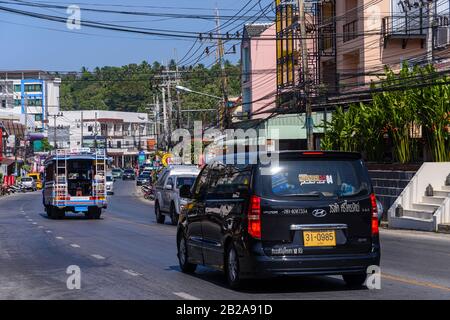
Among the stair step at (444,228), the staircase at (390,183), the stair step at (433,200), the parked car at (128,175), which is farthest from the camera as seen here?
the parked car at (128,175)

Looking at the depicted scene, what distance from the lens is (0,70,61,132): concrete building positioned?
136500 millimetres

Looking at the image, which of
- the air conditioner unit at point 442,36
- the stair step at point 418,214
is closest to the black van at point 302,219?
the stair step at point 418,214

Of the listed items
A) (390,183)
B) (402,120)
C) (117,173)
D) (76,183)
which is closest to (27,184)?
(117,173)

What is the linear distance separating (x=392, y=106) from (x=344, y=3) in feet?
52.0

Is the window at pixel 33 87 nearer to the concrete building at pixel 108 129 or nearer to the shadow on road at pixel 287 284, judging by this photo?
the concrete building at pixel 108 129

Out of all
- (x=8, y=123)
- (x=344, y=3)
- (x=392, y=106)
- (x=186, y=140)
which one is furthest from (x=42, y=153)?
(x=392, y=106)

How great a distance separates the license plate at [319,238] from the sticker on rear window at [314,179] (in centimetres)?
71

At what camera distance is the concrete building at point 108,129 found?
140m

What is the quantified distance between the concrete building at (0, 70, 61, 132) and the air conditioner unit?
100 meters

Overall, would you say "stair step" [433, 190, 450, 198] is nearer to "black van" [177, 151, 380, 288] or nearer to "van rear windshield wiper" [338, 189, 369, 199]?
"black van" [177, 151, 380, 288]

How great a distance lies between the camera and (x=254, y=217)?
38.8 feet

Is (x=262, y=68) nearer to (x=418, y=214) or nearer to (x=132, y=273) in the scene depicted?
(x=418, y=214)

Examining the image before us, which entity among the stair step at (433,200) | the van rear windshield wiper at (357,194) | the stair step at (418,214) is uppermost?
the van rear windshield wiper at (357,194)

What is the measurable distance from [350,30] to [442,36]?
7.17 metres
